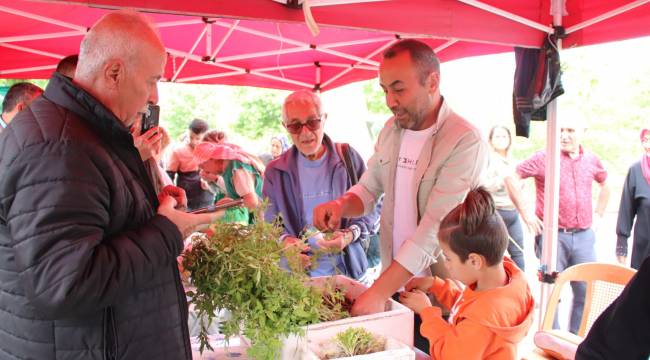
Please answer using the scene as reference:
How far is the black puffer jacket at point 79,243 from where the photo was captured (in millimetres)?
1090

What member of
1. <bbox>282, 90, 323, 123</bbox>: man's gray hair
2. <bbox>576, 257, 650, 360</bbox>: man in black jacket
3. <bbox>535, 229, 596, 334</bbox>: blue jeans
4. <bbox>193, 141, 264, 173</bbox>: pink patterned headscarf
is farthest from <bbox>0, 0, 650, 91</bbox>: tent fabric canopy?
<bbox>576, 257, 650, 360</bbox>: man in black jacket

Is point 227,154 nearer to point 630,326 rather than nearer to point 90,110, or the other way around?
point 90,110

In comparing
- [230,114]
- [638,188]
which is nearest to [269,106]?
[230,114]

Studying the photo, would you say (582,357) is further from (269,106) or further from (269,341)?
(269,106)

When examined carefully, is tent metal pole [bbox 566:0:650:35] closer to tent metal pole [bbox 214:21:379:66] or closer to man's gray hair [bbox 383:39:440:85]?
man's gray hair [bbox 383:39:440:85]

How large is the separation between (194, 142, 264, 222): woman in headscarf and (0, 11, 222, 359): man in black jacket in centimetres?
247

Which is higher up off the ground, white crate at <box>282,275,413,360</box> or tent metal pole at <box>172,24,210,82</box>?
tent metal pole at <box>172,24,210,82</box>

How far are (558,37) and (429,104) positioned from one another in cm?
166

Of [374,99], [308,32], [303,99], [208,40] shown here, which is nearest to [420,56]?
[303,99]

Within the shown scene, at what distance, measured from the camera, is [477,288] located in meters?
1.84

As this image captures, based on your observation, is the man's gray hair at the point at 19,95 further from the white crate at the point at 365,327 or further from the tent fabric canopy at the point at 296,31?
the white crate at the point at 365,327

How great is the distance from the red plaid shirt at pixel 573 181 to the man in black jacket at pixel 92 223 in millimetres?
4077

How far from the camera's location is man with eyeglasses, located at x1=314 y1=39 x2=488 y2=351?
1.99 metres

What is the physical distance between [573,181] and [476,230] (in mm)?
3500
